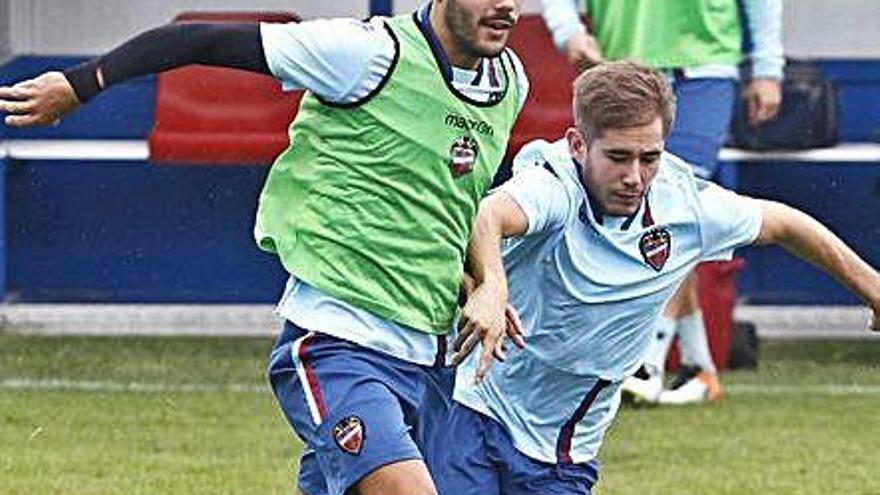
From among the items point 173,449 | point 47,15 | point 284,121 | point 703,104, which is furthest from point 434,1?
point 47,15

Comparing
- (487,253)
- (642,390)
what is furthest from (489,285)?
(642,390)

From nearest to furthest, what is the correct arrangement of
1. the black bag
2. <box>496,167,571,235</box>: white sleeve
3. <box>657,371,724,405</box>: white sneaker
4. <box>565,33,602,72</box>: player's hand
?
<box>496,167,571,235</box>: white sleeve, <box>565,33,602,72</box>: player's hand, <box>657,371,724,405</box>: white sneaker, the black bag

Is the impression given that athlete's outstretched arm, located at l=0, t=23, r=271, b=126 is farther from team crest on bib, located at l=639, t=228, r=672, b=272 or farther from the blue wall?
the blue wall

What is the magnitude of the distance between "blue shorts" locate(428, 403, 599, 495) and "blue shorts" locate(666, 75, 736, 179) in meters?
3.30

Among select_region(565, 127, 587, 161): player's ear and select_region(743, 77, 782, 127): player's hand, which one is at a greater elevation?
select_region(565, 127, 587, 161): player's ear

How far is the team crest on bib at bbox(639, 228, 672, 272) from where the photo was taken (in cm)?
616

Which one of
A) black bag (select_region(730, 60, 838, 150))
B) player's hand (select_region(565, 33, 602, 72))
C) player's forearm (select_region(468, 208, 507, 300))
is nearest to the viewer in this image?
player's forearm (select_region(468, 208, 507, 300))

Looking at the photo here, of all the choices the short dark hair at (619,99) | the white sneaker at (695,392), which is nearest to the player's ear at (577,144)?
the short dark hair at (619,99)

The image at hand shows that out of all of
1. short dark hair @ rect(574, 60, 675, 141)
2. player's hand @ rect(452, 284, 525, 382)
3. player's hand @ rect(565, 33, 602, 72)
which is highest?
short dark hair @ rect(574, 60, 675, 141)

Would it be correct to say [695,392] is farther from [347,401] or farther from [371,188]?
[347,401]

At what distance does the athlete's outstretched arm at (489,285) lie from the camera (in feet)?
18.1

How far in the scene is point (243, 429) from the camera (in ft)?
30.0

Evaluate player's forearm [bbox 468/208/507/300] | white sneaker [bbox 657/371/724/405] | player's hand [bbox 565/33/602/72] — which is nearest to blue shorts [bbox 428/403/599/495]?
player's forearm [bbox 468/208/507/300]

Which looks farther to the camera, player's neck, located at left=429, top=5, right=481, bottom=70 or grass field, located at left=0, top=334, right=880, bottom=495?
grass field, located at left=0, top=334, right=880, bottom=495
